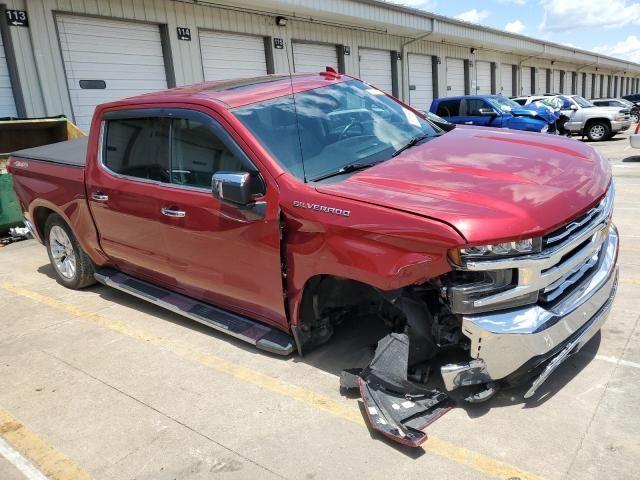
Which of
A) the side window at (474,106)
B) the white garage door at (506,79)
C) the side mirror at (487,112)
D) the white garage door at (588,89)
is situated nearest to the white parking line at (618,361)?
the side mirror at (487,112)

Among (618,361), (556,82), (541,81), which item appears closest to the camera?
(618,361)

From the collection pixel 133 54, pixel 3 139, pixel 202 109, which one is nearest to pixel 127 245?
pixel 202 109

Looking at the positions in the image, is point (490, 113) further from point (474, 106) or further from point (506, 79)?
point (506, 79)

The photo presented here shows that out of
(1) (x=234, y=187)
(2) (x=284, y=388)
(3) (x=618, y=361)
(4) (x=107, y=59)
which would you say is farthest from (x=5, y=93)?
(3) (x=618, y=361)

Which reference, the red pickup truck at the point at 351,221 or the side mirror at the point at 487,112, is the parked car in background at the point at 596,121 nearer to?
the side mirror at the point at 487,112

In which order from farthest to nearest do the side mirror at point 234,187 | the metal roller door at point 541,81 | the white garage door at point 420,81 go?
the metal roller door at point 541,81 → the white garage door at point 420,81 → the side mirror at point 234,187

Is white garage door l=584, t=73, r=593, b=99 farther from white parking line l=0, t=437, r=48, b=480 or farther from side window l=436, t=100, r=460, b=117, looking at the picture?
white parking line l=0, t=437, r=48, b=480

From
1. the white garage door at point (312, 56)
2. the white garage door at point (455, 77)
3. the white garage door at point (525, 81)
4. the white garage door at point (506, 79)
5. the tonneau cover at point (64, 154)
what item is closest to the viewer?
the tonneau cover at point (64, 154)

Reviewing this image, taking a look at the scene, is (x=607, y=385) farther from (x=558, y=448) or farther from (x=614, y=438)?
(x=558, y=448)

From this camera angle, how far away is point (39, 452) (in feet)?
9.48

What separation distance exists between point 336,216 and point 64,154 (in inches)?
147

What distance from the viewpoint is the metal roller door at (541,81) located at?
38.7 metres

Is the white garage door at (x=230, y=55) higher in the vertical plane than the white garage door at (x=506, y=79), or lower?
higher

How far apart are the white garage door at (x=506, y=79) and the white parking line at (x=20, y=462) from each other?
3429 cm
